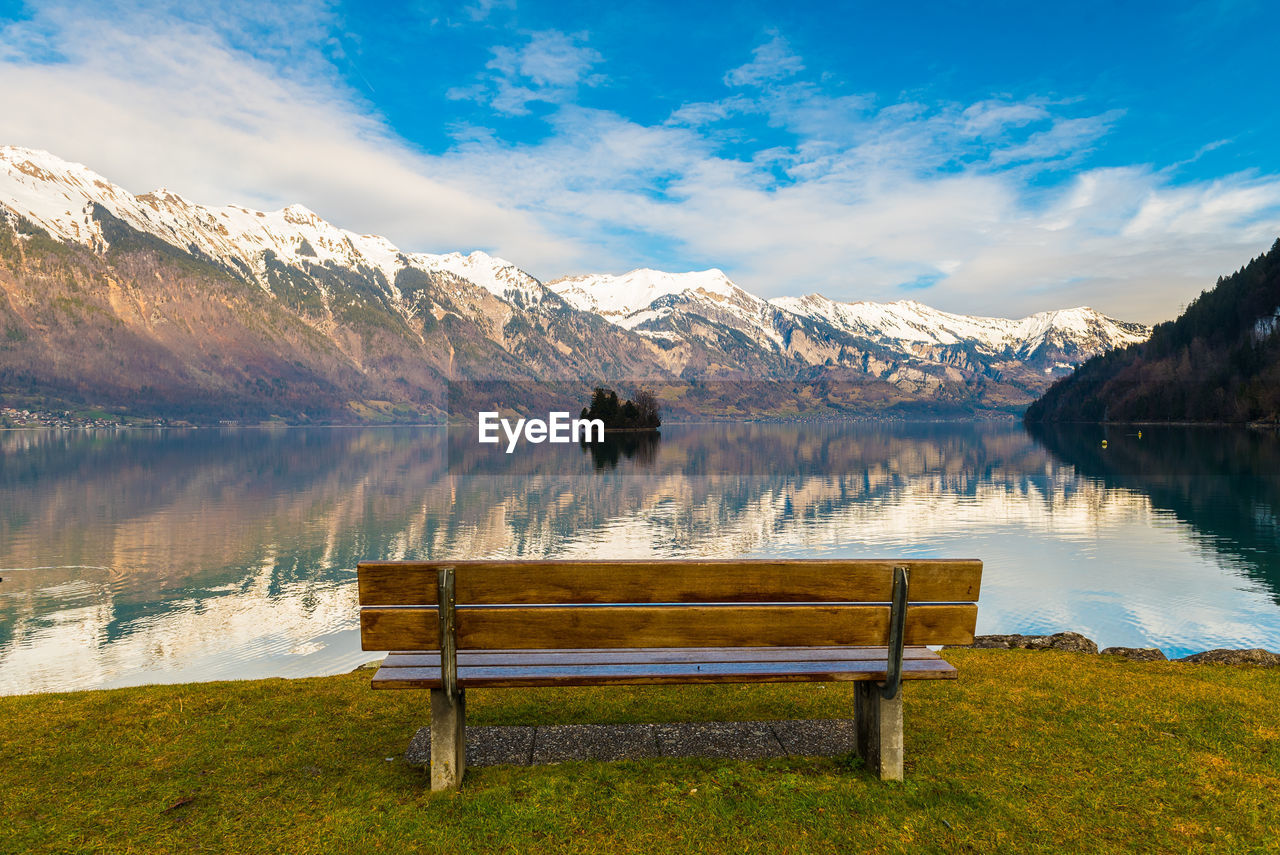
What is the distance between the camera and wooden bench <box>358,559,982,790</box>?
6.25 m

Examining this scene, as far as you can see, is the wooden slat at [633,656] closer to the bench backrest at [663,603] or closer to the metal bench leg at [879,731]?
the bench backrest at [663,603]

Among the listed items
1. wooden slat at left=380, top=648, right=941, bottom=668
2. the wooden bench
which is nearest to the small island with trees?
wooden slat at left=380, top=648, right=941, bottom=668

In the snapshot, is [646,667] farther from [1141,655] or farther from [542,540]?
[542,540]

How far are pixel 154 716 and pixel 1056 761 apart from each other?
9.75 m

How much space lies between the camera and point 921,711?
866 centimetres

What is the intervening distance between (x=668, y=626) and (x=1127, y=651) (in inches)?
368

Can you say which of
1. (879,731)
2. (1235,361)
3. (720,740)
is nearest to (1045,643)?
(879,731)

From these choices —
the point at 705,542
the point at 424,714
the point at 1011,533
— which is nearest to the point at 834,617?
the point at 424,714

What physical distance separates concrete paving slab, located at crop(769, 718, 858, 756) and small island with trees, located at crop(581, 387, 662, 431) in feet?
532

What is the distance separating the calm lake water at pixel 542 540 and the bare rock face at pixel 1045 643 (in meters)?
5.43

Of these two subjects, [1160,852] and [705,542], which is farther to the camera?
[705,542]

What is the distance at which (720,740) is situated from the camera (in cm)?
768

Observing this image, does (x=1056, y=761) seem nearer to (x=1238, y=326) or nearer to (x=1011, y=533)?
(x=1011, y=533)

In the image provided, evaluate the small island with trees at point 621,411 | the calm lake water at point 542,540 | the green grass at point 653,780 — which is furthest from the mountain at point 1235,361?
the green grass at point 653,780
